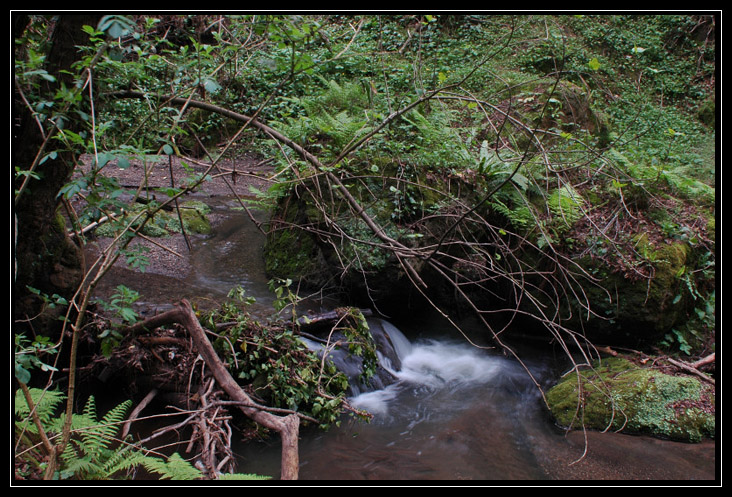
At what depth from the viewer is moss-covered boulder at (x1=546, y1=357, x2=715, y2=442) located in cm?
485

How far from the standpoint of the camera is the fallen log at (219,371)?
139 inches

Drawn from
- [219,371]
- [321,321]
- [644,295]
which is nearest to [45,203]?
[219,371]

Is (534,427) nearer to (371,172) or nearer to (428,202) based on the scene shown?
(428,202)

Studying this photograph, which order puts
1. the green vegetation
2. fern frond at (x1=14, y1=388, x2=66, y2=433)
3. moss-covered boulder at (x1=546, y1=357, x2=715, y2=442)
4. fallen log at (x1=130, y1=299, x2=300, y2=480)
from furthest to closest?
moss-covered boulder at (x1=546, y1=357, x2=715, y2=442) → fallen log at (x1=130, y1=299, x2=300, y2=480) → the green vegetation → fern frond at (x1=14, y1=388, x2=66, y2=433)

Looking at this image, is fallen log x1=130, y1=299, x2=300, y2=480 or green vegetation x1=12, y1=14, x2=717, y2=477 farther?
fallen log x1=130, y1=299, x2=300, y2=480

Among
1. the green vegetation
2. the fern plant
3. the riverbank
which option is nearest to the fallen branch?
the green vegetation

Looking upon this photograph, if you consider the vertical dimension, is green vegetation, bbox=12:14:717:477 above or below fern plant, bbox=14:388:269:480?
above

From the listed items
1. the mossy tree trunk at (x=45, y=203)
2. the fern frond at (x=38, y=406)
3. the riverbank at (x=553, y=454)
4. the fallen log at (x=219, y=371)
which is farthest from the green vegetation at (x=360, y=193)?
the riverbank at (x=553, y=454)

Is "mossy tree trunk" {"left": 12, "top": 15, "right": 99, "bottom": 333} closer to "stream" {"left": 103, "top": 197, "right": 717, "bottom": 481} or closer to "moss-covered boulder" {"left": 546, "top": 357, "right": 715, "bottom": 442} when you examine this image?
"stream" {"left": 103, "top": 197, "right": 717, "bottom": 481}

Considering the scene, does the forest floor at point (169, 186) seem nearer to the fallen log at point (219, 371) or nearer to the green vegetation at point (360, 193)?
the green vegetation at point (360, 193)

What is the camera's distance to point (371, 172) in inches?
251

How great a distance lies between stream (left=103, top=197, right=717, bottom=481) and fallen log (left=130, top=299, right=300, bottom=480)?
57 centimetres

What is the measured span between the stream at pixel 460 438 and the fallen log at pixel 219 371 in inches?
22.4

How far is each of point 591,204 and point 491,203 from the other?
1.65 metres
